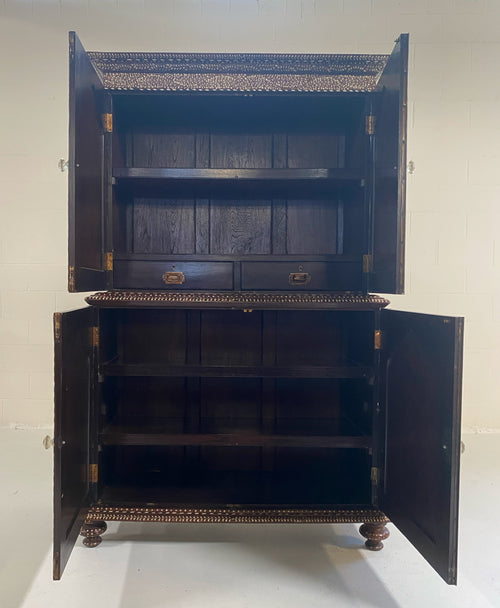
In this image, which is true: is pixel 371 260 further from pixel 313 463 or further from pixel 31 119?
pixel 31 119

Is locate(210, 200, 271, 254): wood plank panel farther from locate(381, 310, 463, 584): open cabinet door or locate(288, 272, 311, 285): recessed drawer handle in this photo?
locate(381, 310, 463, 584): open cabinet door

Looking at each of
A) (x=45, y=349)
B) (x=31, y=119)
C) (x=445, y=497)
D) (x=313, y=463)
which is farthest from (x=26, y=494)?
(x=31, y=119)

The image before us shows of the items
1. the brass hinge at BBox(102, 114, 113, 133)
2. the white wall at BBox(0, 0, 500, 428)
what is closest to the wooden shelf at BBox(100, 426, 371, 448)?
the brass hinge at BBox(102, 114, 113, 133)

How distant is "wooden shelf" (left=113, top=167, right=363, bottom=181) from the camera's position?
5.11 feet

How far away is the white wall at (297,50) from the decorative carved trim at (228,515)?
1.33 metres

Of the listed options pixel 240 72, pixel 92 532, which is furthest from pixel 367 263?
pixel 92 532

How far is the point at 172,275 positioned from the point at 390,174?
868 millimetres

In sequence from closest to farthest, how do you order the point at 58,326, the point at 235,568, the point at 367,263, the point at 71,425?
the point at 58,326 < the point at 71,425 < the point at 235,568 < the point at 367,263

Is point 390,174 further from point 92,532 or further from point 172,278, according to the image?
point 92,532

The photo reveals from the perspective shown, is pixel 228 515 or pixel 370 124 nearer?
pixel 228 515

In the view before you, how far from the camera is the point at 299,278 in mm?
1684

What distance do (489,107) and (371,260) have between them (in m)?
1.62

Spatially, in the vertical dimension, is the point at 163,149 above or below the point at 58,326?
above

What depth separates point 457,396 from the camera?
1.13 meters
